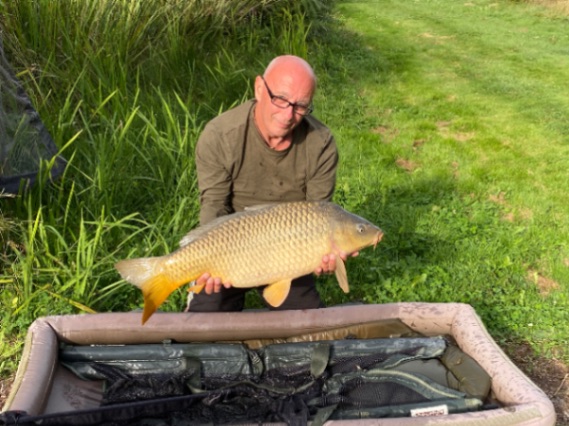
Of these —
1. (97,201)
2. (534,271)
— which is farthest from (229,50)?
(534,271)

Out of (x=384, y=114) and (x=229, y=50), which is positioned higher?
(x=229, y=50)

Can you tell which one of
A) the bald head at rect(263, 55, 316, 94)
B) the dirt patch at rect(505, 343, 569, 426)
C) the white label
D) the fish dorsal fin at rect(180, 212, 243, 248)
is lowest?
the dirt patch at rect(505, 343, 569, 426)

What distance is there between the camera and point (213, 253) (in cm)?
188

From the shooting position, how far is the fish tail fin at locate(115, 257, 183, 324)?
184 centimetres

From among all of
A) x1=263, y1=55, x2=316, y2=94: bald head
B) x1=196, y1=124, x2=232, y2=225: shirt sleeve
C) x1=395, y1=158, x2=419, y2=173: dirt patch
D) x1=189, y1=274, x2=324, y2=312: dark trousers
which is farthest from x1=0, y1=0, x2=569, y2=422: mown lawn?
x1=263, y1=55, x2=316, y2=94: bald head

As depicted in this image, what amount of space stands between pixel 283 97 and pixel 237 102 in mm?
2229

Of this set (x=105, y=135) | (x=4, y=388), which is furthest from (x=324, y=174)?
(x=4, y=388)

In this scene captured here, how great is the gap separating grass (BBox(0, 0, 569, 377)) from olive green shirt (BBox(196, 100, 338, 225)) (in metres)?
0.51

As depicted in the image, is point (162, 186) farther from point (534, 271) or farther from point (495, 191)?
point (495, 191)

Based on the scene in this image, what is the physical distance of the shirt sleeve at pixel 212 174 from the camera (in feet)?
7.41

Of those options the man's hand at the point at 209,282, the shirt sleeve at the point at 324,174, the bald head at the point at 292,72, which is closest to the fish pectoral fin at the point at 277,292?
the man's hand at the point at 209,282

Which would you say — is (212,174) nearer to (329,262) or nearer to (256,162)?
(256,162)

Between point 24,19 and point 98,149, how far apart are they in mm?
1161

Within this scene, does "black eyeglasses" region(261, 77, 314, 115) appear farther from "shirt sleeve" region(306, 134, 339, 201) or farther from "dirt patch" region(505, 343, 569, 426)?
"dirt patch" region(505, 343, 569, 426)
